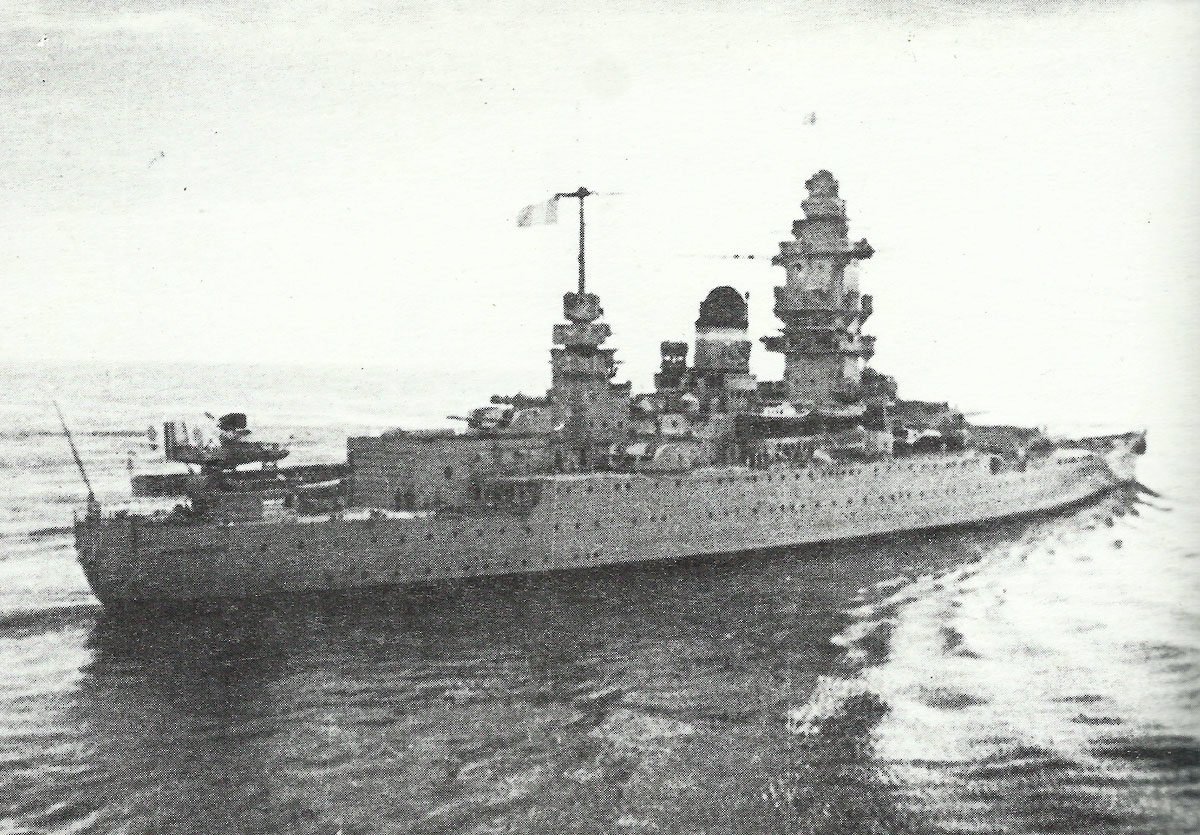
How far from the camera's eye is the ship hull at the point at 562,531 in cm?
2333

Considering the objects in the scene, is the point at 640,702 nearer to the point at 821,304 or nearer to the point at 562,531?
the point at 562,531

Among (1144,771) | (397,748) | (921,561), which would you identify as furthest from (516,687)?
(921,561)

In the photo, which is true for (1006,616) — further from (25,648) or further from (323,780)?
(25,648)

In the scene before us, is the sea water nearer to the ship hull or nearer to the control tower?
the ship hull

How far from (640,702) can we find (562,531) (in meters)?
10.7

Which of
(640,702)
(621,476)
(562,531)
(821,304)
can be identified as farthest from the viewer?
(821,304)

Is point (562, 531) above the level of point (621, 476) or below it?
below

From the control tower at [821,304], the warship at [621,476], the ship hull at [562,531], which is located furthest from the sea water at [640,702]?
the control tower at [821,304]

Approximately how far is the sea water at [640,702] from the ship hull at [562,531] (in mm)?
905

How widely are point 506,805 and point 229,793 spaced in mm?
3753

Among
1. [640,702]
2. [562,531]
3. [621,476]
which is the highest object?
[621,476]

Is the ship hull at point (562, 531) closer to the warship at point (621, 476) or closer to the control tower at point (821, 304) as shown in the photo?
the warship at point (621, 476)

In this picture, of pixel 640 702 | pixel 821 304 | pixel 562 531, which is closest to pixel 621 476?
pixel 562 531

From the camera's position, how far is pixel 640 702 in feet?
56.7
